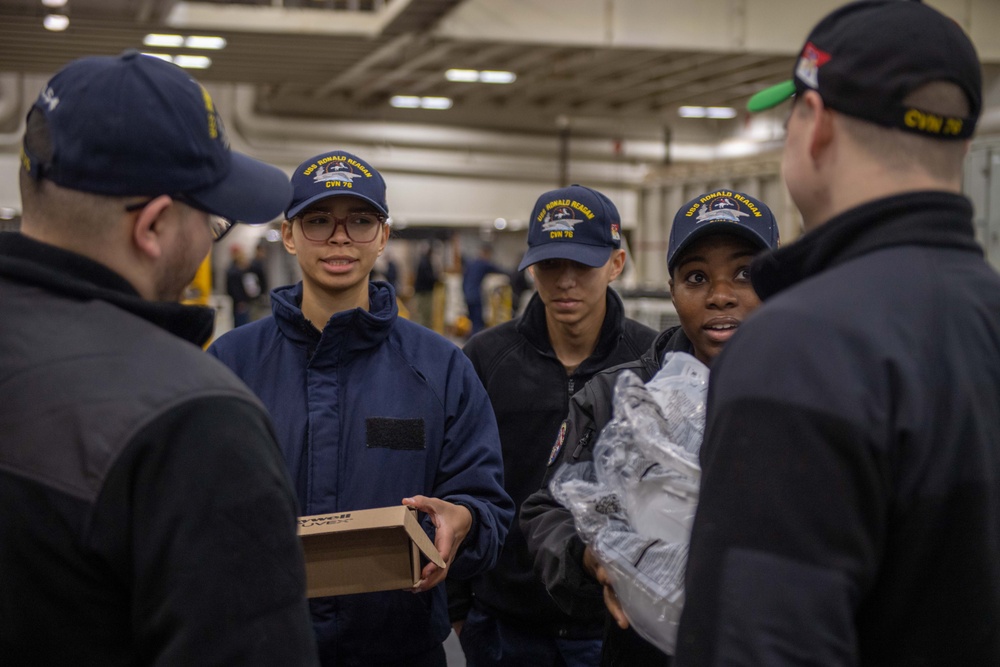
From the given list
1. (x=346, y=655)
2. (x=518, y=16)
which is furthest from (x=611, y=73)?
(x=346, y=655)

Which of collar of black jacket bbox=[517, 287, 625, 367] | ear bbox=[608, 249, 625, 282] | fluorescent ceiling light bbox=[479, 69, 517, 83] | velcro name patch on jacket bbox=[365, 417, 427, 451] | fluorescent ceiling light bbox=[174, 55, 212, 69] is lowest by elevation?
velcro name patch on jacket bbox=[365, 417, 427, 451]

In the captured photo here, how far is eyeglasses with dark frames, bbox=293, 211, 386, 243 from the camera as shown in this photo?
272cm

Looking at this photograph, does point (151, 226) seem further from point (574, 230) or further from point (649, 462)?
point (574, 230)

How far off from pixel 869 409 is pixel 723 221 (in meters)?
1.22

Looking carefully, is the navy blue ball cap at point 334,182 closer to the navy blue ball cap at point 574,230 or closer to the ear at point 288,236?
the ear at point 288,236

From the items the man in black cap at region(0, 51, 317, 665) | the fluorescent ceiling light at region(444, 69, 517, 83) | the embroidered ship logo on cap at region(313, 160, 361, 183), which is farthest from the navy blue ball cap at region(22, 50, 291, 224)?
the fluorescent ceiling light at region(444, 69, 517, 83)

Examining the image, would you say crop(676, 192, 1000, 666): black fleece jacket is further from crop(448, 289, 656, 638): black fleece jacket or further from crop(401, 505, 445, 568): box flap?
crop(448, 289, 656, 638): black fleece jacket

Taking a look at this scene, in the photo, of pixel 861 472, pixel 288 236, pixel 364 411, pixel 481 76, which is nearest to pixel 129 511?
pixel 861 472

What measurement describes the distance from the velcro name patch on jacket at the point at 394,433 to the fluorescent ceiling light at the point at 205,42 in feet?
41.5

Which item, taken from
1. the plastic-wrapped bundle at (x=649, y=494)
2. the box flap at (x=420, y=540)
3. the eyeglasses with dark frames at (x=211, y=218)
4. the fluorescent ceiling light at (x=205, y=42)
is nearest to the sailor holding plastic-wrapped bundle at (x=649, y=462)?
the plastic-wrapped bundle at (x=649, y=494)

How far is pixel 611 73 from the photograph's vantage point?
1694cm

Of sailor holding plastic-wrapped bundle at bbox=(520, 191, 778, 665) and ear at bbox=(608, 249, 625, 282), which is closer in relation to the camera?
sailor holding plastic-wrapped bundle at bbox=(520, 191, 778, 665)

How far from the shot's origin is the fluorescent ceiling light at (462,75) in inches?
650

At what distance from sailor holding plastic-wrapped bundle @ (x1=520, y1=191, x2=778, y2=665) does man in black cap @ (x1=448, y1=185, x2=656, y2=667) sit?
33.1 inches
